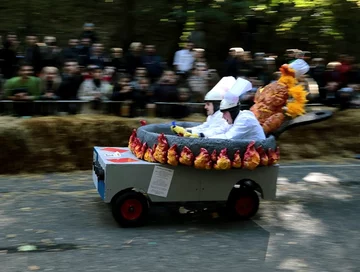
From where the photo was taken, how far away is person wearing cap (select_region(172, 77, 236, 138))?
818 centimetres

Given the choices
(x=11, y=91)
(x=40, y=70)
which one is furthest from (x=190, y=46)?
(x=11, y=91)

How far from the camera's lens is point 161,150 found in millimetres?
7270

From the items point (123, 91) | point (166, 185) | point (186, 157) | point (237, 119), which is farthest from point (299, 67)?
point (123, 91)

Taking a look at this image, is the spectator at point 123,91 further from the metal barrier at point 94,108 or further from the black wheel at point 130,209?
the black wheel at point 130,209

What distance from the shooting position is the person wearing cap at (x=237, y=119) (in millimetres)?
7664

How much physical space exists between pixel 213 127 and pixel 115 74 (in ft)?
13.1

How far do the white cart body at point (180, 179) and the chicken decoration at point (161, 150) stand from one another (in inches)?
3.4

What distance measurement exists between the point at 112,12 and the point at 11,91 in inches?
273

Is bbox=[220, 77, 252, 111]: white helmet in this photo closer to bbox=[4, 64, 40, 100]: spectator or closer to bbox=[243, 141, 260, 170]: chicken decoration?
bbox=[243, 141, 260, 170]: chicken decoration

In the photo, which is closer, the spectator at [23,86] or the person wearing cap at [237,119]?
the person wearing cap at [237,119]

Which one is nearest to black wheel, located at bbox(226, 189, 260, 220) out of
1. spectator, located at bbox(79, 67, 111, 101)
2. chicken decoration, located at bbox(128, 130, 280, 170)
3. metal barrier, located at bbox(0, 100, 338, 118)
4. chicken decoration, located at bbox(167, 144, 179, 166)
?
chicken decoration, located at bbox(128, 130, 280, 170)

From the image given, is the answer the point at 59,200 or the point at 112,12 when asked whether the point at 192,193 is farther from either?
the point at 112,12

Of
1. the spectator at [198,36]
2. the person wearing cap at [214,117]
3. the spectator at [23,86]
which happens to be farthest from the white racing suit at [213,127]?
the spectator at [198,36]

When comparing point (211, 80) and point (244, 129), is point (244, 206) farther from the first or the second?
point (211, 80)
